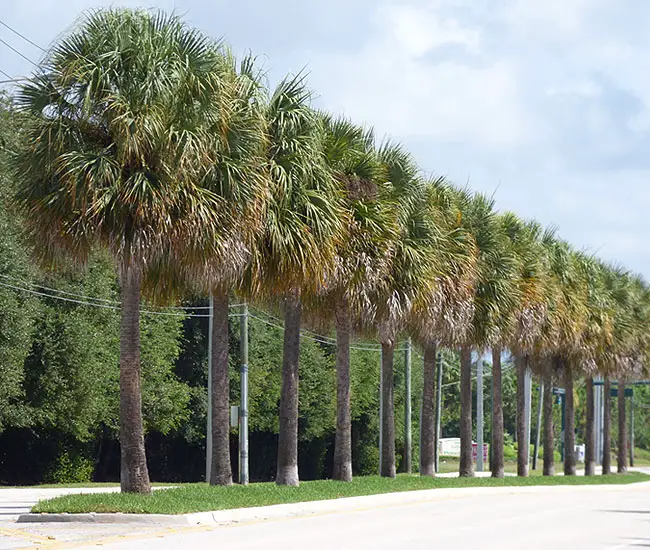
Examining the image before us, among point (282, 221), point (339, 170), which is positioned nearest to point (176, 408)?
point (339, 170)

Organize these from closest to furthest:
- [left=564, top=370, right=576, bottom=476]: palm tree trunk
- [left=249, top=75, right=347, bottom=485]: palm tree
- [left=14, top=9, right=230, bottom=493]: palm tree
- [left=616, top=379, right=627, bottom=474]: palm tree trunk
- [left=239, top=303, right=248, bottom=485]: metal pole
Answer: [left=14, top=9, right=230, bottom=493]: palm tree < [left=249, top=75, right=347, bottom=485]: palm tree < [left=239, top=303, right=248, bottom=485]: metal pole < [left=564, top=370, right=576, bottom=476]: palm tree trunk < [left=616, top=379, right=627, bottom=474]: palm tree trunk

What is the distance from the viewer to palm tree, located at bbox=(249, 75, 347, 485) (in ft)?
83.5

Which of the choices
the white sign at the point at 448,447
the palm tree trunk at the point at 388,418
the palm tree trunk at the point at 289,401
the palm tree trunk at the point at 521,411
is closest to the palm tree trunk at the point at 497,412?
the palm tree trunk at the point at 521,411

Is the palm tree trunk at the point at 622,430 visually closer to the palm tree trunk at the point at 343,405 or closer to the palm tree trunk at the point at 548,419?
the palm tree trunk at the point at 548,419

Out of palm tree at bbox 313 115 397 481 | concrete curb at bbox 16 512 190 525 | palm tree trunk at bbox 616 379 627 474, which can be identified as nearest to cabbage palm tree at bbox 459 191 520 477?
palm tree at bbox 313 115 397 481

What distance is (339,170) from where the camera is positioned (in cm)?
2997

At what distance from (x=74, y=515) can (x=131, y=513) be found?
0.92 meters

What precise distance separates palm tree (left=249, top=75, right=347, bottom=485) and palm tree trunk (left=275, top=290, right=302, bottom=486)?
2.05m

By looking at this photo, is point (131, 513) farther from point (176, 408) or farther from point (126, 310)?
point (176, 408)

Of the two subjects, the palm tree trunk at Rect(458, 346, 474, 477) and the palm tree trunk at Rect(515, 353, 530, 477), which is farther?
the palm tree trunk at Rect(515, 353, 530, 477)

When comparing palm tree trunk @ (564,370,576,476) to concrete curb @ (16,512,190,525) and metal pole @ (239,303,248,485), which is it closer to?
metal pole @ (239,303,248,485)

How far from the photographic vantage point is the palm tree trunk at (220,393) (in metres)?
27.1

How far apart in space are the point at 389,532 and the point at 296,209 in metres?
8.82

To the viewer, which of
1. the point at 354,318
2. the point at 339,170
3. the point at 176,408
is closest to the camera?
the point at 339,170
